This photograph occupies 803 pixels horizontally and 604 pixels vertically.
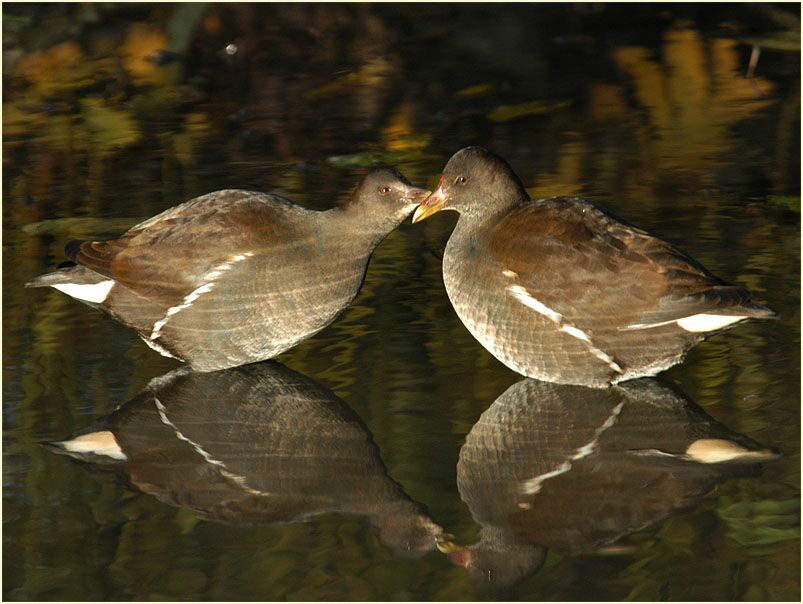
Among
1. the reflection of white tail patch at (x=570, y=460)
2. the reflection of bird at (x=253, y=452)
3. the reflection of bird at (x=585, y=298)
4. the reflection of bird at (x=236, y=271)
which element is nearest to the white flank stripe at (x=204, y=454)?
the reflection of bird at (x=253, y=452)

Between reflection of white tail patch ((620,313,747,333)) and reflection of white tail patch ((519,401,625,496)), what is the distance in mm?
412

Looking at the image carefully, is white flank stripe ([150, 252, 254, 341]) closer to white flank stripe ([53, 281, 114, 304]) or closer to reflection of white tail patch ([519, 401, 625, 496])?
white flank stripe ([53, 281, 114, 304])

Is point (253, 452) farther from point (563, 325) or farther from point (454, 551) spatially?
point (563, 325)

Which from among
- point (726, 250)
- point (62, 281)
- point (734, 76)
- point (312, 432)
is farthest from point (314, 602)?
point (734, 76)

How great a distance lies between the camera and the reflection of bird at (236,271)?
6.26m

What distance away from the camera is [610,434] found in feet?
18.3

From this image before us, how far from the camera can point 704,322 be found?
5.73 m

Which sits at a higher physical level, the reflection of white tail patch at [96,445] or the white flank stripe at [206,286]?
the white flank stripe at [206,286]

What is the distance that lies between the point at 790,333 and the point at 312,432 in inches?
97.9

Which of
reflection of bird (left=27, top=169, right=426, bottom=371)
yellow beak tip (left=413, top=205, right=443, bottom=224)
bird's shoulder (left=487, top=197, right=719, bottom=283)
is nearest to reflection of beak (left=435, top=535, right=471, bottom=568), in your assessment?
bird's shoulder (left=487, top=197, right=719, bottom=283)

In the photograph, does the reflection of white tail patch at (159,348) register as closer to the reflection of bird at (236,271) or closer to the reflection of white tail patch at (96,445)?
the reflection of bird at (236,271)

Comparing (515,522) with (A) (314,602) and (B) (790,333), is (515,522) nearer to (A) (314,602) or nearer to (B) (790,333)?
(A) (314,602)

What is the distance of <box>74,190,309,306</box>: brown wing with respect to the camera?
630cm

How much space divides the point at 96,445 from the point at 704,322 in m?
2.75
